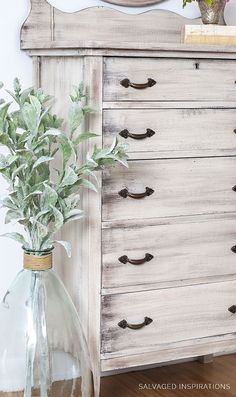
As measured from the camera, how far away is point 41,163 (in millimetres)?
2260

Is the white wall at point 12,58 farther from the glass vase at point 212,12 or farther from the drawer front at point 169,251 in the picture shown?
the drawer front at point 169,251

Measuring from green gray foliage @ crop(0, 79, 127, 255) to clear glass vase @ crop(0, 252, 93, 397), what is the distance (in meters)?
0.11

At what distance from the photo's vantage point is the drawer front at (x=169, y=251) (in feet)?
7.75

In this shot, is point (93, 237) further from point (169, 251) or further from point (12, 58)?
point (12, 58)

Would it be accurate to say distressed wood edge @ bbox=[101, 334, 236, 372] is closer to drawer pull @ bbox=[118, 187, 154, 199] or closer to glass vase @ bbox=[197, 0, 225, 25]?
drawer pull @ bbox=[118, 187, 154, 199]

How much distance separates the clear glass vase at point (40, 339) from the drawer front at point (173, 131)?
0.42 metres

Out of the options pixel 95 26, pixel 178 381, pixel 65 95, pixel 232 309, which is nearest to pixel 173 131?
pixel 65 95

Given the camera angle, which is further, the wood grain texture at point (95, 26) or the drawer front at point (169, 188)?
the wood grain texture at point (95, 26)

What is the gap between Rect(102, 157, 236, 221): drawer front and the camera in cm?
234

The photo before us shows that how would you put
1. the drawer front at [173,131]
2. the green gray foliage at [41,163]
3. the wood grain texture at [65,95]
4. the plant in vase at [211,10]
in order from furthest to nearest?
1. the plant in vase at [211,10]
2. the wood grain texture at [65,95]
3. the drawer front at [173,131]
4. the green gray foliage at [41,163]

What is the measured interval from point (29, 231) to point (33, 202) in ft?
0.29

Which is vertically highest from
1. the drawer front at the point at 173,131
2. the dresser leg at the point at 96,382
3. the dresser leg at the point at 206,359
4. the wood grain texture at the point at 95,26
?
the wood grain texture at the point at 95,26

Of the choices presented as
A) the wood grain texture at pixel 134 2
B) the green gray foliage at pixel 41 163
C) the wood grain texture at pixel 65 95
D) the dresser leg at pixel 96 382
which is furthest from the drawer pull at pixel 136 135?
the dresser leg at pixel 96 382

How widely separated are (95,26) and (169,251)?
2.65 ft
